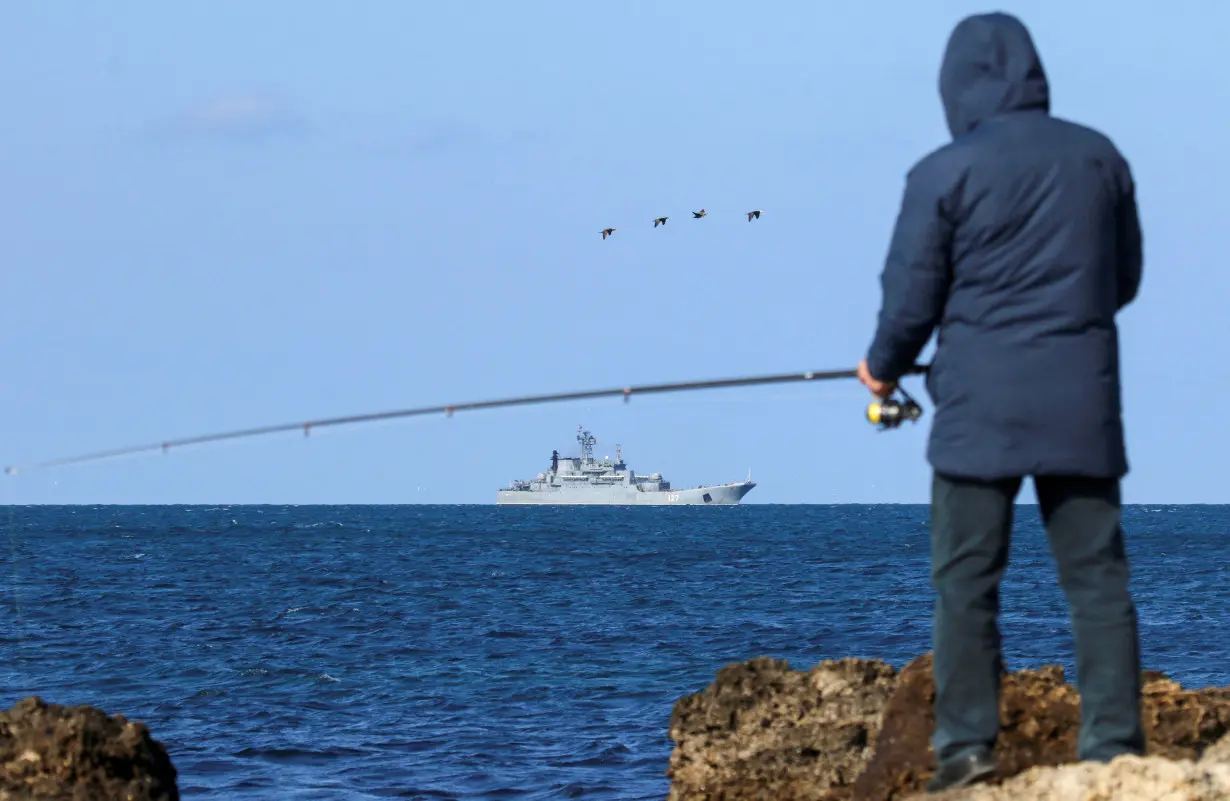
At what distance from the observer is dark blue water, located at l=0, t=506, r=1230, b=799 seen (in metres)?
13.2

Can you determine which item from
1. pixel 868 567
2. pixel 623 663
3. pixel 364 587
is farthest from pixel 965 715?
pixel 868 567

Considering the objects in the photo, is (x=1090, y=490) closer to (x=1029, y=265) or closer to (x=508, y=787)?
(x=1029, y=265)

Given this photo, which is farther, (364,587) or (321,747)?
(364,587)

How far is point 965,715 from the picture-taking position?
4.16 m

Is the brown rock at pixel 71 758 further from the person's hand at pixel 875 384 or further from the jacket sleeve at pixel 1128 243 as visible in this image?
the jacket sleeve at pixel 1128 243

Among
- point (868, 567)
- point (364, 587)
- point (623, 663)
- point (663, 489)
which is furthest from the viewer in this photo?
point (663, 489)

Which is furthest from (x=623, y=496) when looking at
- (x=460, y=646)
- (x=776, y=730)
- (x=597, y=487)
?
(x=776, y=730)

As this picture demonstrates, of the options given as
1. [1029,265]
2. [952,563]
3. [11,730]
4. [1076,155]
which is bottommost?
[11,730]

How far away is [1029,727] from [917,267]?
5.44 feet

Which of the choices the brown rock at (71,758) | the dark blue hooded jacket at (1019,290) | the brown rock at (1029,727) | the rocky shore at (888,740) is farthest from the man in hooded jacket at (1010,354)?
the brown rock at (71,758)

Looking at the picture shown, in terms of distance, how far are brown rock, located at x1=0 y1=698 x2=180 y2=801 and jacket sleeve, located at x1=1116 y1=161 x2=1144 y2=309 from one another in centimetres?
349

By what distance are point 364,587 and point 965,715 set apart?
110 ft

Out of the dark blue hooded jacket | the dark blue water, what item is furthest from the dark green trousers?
the dark blue water

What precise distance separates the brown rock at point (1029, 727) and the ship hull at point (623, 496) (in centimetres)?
13171
